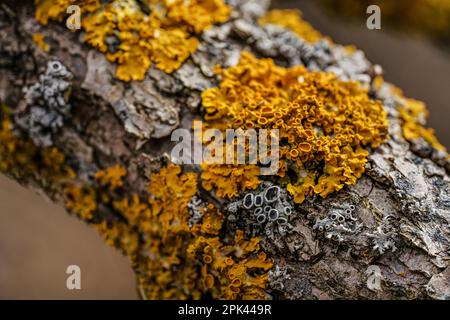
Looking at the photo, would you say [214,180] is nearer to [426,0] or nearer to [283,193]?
[283,193]

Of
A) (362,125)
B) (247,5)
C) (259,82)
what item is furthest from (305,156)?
(247,5)

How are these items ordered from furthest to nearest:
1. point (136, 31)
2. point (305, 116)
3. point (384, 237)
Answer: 1. point (136, 31)
2. point (305, 116)
3. point (384, 237)

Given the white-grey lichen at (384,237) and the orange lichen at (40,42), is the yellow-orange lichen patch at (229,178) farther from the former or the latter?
the orange lichen at (40,42)

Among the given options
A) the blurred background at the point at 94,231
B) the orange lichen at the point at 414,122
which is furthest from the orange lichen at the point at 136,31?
the orange lichen at the point at 414,122

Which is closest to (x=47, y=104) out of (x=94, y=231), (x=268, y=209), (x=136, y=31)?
(x=136, y=31)

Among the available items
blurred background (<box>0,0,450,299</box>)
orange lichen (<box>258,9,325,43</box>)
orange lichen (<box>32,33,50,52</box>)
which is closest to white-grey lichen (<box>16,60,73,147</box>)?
orange lichen (<box>32,33,50,52</box>)

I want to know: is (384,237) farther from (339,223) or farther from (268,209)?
(268,209)

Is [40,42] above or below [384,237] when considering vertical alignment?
above
